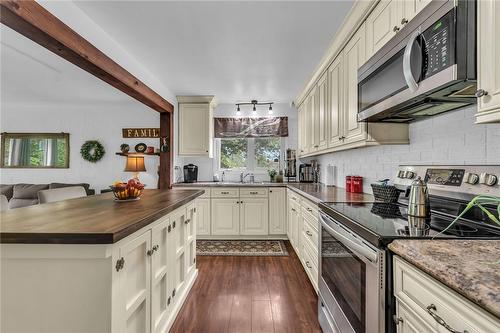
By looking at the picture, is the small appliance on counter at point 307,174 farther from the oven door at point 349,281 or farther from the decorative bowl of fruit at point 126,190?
the decorative bowl of fruit at point 126,190

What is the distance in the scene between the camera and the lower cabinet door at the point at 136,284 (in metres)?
1.14

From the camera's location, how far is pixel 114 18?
6.42 feet

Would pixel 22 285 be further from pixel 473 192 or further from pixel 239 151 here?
pixel 239 151

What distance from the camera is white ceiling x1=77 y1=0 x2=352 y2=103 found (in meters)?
1.84

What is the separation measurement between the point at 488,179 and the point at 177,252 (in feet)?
6.63

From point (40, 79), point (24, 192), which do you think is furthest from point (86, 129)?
point (24, 192)

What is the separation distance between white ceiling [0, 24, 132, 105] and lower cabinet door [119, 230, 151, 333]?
2.40 metres

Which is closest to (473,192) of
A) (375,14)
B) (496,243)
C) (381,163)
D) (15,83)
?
(496,243)

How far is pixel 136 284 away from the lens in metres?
1.30

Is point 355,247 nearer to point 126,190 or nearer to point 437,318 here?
point 437,318

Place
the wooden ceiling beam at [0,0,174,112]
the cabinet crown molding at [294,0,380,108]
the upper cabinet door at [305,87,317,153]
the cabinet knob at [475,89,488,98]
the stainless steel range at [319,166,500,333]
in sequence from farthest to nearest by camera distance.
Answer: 1. the upper cabinet door at [305,87,317,153]
2. the cabinet crown molding at [294,0,380,108]
3. the wooden ceiling beam at [0,0,174,112]
4. the stainless steel range at [319,166,500,333]
5. the cabinet knob at [475,89,488,98]

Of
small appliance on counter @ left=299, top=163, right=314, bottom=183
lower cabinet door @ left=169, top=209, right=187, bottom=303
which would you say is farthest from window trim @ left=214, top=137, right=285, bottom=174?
lower cabinet door @ left=169, top=209, right=187, bottom=303

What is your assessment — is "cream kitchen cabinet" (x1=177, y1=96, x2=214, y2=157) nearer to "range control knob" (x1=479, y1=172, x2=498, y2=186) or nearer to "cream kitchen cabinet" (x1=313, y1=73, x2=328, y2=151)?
"cream kitchen cabinet" (x1=313, y1=73, x2=328, y2=151)

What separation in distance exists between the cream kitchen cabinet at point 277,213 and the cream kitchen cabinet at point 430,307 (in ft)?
9.51
